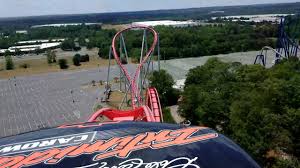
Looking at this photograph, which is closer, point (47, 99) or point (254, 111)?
point (254, 111)

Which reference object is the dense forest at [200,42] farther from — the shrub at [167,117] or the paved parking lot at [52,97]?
the shrub at [167,117]

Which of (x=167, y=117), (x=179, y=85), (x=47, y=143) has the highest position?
(x=47, y=143)

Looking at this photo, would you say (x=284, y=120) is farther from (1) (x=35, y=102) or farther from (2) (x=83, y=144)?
(1) (x=35, y=102)

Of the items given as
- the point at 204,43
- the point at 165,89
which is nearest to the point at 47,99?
the point at 165,89

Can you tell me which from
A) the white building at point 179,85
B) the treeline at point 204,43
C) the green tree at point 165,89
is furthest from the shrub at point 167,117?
the treeline at point 204,43

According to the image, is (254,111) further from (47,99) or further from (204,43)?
(204,43)

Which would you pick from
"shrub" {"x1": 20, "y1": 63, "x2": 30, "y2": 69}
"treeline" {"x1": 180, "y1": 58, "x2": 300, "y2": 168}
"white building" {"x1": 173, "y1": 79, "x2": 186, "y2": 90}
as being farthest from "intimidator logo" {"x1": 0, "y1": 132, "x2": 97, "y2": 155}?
"shrub" {"x1": 20, "y1": 63, "x2": 30, "y2": 69}

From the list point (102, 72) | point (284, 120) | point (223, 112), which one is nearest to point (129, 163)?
point (284, 120)
